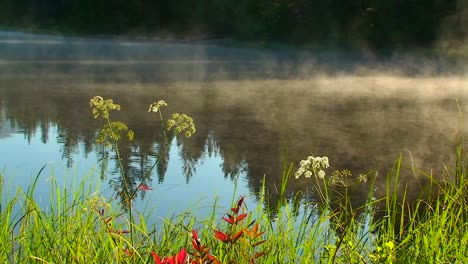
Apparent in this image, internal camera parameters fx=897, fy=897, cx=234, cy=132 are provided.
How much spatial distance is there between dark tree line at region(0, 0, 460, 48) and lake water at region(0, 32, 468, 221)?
364 centimetres

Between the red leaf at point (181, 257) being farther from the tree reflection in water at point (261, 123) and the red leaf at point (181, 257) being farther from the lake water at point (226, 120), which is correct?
the tree reflection in water at point (261, 123)

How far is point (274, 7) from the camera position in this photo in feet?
92.1

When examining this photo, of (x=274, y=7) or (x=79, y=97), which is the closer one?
(x=79, y=97)

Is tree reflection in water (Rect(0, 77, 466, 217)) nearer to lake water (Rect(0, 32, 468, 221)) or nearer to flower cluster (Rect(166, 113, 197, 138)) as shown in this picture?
lake water (Rect(0, 32, 468, 221))

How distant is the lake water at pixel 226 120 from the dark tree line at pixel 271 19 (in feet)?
11.9

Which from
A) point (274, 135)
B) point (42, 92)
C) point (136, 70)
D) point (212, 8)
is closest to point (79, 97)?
point (42, 92)

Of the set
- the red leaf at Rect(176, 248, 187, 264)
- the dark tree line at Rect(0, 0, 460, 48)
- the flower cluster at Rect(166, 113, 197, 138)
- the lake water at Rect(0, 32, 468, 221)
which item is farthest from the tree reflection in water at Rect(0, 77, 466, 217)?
the dark tree line at Rect(0, 0, 460, 48)

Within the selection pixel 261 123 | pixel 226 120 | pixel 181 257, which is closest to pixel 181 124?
pixel 181 257

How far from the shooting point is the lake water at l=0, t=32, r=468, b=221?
6.26 m

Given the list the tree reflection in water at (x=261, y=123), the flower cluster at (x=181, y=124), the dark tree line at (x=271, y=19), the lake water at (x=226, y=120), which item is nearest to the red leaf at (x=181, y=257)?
the flower cluster at (x=181, y=124)

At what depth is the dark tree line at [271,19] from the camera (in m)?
24.3

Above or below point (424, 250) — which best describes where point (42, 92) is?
below

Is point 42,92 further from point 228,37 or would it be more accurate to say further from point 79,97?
point 228,37

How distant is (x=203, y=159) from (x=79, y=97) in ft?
16.9
